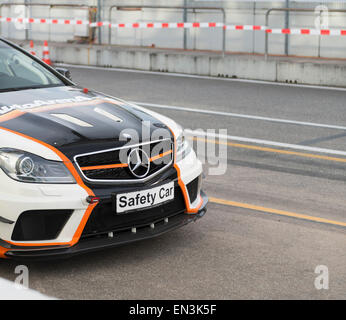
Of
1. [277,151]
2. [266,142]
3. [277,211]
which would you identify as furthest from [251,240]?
[266,142]

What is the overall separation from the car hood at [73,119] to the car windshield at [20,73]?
0.69 ft

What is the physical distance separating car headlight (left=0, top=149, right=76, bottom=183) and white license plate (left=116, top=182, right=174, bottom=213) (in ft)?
1.17

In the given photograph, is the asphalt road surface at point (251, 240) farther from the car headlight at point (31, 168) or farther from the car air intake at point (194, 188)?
the car headlight at point (31, 168)

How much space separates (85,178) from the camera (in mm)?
4934

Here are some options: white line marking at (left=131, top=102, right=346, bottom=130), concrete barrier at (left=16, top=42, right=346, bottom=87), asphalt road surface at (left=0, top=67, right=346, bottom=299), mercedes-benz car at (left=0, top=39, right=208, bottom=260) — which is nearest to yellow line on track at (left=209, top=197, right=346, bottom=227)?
asphalt road surface at (left=0, top=67, right=346, bottom=299)

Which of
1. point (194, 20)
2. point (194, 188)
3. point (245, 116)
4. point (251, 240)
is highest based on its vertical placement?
point (194, 20)

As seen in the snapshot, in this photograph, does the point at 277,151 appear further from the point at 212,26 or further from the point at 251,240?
the point at 212,26

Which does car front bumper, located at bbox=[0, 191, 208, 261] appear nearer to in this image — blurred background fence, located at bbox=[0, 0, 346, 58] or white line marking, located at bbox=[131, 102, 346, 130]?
white line marking, located at bbox=[131, 102, 346, 130]

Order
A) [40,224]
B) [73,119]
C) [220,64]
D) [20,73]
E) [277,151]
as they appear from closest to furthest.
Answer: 1. [40,224]
2. [73,119]
3. [20,73]
4. [277,151]
5. [220,64]

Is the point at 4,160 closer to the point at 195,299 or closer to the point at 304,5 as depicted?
the point at 195,299

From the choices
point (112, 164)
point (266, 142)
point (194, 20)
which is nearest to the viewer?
point (112, 164)

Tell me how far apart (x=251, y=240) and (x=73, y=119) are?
5.44ft

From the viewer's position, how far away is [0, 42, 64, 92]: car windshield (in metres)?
6.25

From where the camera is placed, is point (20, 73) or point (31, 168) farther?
point (20, 73)
